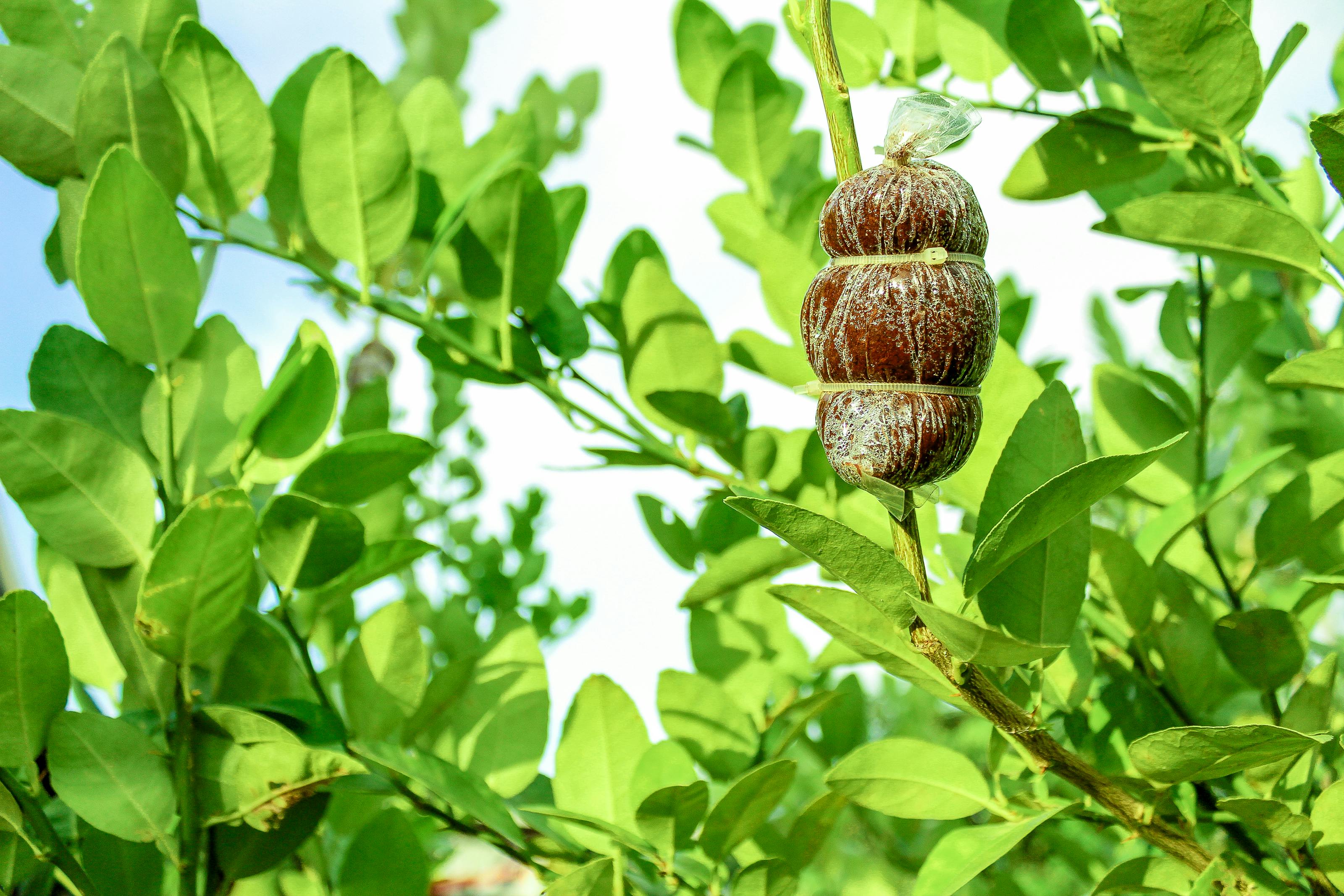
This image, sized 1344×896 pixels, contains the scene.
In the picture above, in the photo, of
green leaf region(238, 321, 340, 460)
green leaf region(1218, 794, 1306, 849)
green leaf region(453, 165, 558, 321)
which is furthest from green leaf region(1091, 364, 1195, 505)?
green leaf region(238, 321, 340, 460)

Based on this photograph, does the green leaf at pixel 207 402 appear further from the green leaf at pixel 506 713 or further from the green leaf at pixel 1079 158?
the green leaf at pixel 1079 158

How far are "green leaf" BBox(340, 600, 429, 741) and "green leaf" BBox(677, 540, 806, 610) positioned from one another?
146 mm

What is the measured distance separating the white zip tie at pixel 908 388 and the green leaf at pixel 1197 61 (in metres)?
0.21

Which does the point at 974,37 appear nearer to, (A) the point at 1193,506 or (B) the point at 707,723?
(A) the point at 1193,506

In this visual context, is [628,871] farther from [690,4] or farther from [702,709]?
[690,4]

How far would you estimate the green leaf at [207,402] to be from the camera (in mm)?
515

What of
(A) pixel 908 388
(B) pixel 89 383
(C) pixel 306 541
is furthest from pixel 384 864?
(A) pixel 908 388

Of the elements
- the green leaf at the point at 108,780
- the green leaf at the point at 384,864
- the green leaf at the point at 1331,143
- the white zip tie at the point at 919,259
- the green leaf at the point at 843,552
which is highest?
the green leaf at the point at 1331,143

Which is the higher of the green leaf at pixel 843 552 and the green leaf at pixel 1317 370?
the green leaf at pixel 1317 370

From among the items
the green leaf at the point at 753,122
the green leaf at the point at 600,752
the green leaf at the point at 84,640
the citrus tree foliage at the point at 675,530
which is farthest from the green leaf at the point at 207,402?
the green leaf at the point at 753,122

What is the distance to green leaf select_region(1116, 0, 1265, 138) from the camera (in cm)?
41

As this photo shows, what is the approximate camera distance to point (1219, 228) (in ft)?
1.39

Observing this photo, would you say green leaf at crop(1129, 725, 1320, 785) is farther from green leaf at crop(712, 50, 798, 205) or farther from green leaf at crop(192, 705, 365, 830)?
green leaf at crop(712, 50, 798, 205)

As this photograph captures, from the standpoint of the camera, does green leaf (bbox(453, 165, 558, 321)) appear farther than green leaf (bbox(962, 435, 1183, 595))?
Yes
